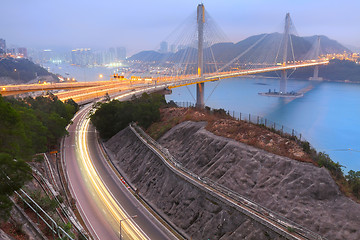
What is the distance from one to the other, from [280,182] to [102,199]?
881 centimetres

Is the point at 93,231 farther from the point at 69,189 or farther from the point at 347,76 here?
the point at 347,76

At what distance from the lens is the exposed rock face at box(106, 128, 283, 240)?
36.5 ft

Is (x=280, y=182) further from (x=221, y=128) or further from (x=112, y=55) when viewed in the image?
(x=112, y=55)

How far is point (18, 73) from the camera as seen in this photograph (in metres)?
68.8

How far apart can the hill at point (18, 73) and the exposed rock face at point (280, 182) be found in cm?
6308

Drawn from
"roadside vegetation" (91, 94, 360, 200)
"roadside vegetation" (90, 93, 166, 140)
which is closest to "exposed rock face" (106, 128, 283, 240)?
"roadside vegetation" (91, 94, 360, 200)

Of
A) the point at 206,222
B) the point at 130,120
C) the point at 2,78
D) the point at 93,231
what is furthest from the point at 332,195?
the point at 2,78

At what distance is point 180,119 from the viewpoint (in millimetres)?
22422

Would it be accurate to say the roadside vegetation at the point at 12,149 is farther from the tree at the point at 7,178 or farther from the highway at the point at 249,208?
the highway at the point at 249,208

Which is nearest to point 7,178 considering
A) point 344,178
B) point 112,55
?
point 344,178

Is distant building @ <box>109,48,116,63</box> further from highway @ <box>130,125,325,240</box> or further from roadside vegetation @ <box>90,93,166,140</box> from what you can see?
highway @ <box>130,125,325,240</box>

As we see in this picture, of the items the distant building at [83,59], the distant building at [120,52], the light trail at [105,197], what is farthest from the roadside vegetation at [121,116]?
the distant building at [83,59]

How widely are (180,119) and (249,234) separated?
12753mm

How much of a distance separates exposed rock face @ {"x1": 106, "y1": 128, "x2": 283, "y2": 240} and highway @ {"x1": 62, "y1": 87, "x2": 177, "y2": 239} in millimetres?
926
